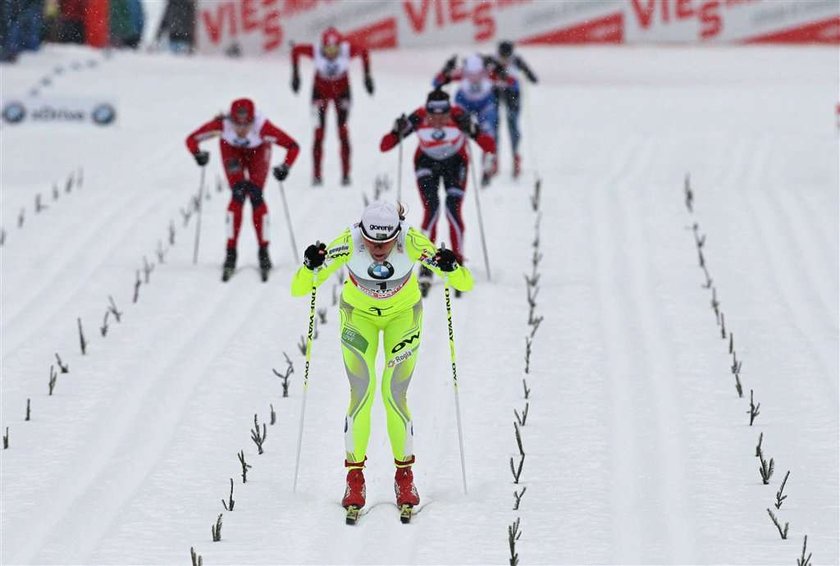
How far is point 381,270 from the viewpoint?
9.07 m

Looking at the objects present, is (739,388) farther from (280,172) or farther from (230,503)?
(280,172)

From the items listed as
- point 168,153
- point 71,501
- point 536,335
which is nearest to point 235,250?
point 536,335

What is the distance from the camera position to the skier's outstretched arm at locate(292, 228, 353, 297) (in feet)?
29.7

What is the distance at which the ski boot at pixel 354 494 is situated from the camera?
9023mm

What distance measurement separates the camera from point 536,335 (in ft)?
41.3

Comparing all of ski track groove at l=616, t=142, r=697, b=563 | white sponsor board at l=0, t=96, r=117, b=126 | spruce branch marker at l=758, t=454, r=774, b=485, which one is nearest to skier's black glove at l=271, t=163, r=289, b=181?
ski track groove at l=616, t=142, r=697, b=563

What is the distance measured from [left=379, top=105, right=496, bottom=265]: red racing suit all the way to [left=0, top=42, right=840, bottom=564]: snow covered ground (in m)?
0.69

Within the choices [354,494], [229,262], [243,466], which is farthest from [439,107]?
[354,494]

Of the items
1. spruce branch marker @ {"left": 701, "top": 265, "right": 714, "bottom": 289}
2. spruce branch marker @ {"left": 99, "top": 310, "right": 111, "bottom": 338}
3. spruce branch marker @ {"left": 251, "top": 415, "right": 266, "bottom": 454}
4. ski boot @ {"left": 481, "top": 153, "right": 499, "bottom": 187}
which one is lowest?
spruce branch marker @ {"left": 251, "top": 415, "right": 266, "bottom": 454}

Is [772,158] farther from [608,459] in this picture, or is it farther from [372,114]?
[608,459]

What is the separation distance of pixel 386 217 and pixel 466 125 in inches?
183

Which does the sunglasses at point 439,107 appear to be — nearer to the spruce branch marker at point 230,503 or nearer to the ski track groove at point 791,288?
the ski track groove at point 791,288

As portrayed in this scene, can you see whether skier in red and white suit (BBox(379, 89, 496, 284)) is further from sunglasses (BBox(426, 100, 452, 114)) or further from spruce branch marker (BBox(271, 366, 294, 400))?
spruce branch marker (BBox(271, 366, 294, 400))

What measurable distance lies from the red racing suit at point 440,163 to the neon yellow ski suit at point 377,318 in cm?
436
